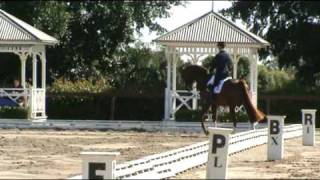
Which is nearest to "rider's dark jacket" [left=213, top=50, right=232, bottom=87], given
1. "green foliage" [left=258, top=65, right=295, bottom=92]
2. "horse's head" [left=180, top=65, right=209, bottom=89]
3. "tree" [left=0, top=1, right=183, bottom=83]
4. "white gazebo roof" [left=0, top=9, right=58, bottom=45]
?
"horse's head" [left=180, top=65, right=209, bottom=89]

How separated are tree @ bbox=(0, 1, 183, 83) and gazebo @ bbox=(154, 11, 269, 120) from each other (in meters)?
14.0

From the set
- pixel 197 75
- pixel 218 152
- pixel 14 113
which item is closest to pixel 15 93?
pixel 14 113

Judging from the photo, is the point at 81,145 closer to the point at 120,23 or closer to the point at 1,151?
the point at 1,151

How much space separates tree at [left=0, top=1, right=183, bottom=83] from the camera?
4653 cm

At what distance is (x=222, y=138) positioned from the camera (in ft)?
41.7

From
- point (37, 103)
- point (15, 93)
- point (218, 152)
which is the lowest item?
point (218, 152)

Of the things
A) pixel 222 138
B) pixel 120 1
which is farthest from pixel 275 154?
pixel 120 1

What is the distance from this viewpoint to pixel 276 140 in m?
17.4

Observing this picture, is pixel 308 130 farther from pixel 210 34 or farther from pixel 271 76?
pixel 271 76

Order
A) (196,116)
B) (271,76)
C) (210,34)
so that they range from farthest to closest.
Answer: (271,76)
(210,34)
(196,116)

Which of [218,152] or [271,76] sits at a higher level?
[271,76]

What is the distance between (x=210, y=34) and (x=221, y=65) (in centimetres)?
1102

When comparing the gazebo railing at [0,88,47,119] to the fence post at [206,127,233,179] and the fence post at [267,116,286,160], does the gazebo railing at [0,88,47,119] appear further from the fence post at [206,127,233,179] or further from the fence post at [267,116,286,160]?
the fence post at [206,127,233,179]

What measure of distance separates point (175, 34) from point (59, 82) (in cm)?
1093
